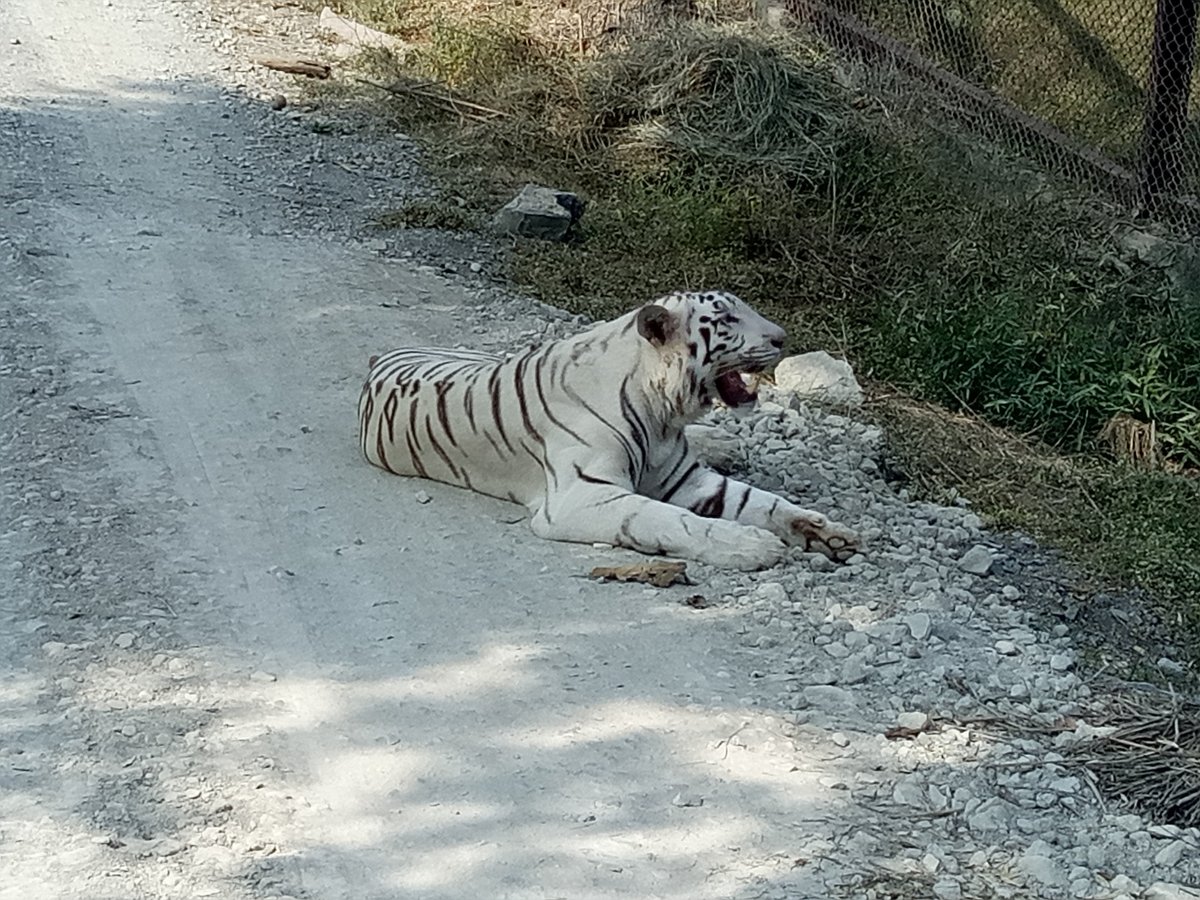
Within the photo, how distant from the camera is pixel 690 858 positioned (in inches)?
146

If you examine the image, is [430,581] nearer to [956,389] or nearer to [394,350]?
[394,350]

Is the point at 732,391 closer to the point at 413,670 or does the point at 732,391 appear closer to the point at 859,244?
the point at 413,670

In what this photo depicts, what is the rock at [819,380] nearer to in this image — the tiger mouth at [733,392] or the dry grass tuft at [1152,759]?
the tiger mouth at [733,392]

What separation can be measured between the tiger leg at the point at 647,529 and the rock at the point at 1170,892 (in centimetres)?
177

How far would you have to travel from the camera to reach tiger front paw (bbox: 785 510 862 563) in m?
5.30

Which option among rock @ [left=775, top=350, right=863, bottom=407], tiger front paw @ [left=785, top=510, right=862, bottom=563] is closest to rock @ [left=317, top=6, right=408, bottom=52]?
rock @ [left=775, top=350, right=863, bottom=407]

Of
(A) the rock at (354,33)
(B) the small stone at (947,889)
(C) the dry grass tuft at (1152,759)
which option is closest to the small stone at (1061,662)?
(C) the dry grass tuft at (1152,759)

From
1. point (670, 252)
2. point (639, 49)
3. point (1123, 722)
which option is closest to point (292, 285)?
point (670, 252)

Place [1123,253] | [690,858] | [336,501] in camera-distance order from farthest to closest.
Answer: [1123,253] → [336,501] → [690,858]

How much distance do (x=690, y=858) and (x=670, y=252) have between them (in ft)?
16.6

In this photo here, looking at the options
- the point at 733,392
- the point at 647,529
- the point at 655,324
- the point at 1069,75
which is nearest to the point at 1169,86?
the point at 1069,75

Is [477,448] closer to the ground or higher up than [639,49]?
closer to the ground

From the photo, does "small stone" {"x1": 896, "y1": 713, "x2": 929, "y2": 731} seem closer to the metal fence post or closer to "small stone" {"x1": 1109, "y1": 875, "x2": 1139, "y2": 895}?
"small stone" {"x1": 1109, "y1": 875, "x2": 1139, "y2": 895}

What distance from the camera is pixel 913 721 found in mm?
4309
